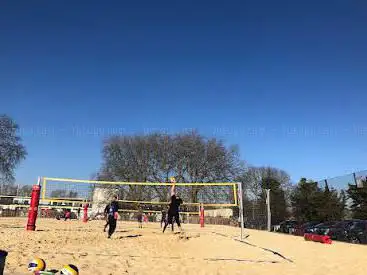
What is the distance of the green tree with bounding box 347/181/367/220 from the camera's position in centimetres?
2761

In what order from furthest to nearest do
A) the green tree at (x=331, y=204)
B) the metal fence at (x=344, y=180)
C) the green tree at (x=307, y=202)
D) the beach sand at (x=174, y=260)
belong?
the green tree at (x=307, y=202) → the green tree at (x=331, y=204) → the metal fence at (x=344, y=180) → the beach sand at (x=174, y=260)

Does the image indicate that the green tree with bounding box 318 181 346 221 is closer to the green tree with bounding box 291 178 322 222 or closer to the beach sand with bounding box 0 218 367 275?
the green tree with bounding box 291 178 322 222

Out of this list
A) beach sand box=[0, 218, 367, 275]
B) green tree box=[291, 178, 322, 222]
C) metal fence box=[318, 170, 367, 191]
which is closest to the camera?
beach sand box=[0, 218, 367, 275]

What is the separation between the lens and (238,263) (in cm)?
738

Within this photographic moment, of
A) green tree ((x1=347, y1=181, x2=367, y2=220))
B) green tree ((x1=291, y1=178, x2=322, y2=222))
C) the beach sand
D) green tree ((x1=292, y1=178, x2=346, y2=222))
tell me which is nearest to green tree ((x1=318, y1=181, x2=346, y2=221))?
green tree ((x1=292, y1=178, x2=346, y2=222))

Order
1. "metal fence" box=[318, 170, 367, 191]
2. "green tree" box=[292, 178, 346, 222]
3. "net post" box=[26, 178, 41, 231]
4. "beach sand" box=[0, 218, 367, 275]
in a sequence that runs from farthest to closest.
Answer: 1. "green tree" box=[292, 178, 346, 222]
2. "metal fence" box=[318, 170, 367, 191]
3. "net post" box=[26, 178, 41, 231]
4. "beach sand" box=[0, 218, 367, 275]

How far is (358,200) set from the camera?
29109mm

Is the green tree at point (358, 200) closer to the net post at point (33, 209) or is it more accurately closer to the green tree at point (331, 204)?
the green tree at point (331, 204)

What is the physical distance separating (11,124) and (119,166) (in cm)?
1422

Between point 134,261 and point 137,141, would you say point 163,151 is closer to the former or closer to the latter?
point 137,141

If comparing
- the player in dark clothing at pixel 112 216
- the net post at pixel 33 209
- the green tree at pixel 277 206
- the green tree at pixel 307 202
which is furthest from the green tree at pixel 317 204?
the net post at pixel 33 209

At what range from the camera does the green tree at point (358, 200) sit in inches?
1087

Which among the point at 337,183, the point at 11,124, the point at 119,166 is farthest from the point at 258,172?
the point at 11,124

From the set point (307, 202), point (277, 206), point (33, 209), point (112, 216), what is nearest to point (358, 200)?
point (307, 202)
